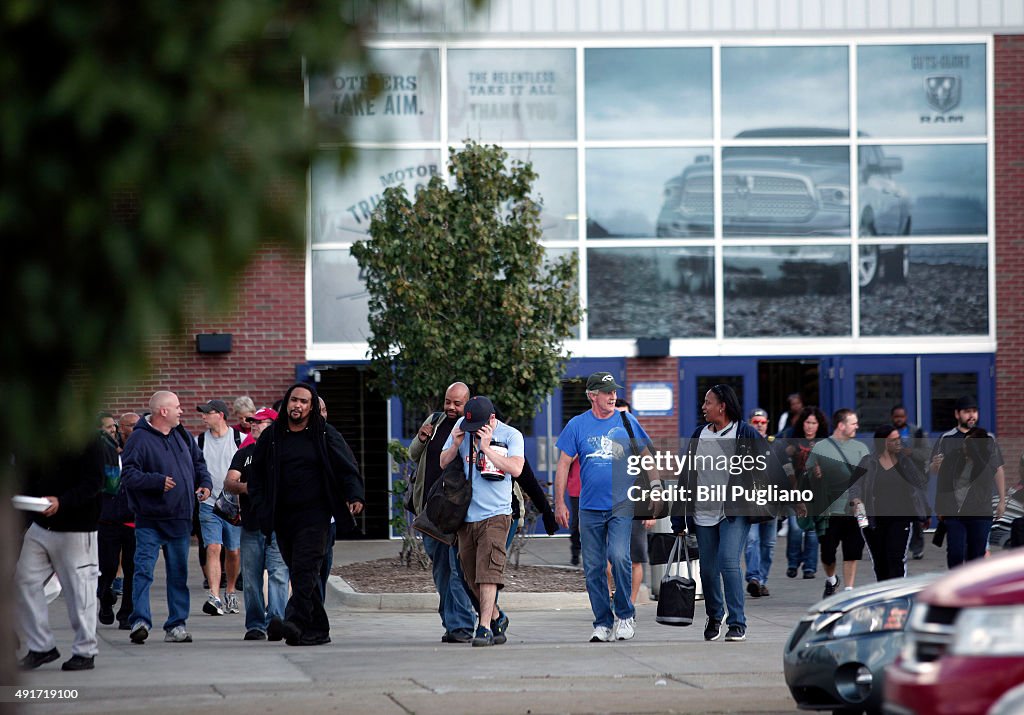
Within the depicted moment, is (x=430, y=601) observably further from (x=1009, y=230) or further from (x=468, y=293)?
(x=1009, y=230)

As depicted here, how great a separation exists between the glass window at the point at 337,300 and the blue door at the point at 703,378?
458cm

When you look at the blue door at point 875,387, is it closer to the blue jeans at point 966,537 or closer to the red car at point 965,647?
the blue jeans at point 966,537

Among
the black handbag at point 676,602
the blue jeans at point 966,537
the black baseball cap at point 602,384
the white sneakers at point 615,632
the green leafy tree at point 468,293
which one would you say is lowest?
the white sneakers at point 615,632

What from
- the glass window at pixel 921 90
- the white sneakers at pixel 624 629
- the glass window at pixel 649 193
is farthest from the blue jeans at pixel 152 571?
the glass window at pixel 921 90

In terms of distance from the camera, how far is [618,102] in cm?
2141

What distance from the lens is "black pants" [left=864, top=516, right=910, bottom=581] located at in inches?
497

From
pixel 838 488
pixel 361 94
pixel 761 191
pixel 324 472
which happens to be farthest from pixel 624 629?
pixel 761 191

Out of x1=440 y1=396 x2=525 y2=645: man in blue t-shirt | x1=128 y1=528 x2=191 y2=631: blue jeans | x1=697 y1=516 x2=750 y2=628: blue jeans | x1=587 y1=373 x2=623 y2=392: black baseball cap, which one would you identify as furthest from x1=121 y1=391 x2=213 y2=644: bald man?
x1=697 y1=516 x2=750 y2=628: blue jeans

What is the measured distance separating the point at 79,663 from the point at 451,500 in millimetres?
2831

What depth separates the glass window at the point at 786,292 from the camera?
21.4 m

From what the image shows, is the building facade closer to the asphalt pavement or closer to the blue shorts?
the blue shorts

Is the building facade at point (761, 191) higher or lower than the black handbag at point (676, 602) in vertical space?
higher

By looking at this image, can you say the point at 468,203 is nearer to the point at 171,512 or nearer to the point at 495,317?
the point at 495,317

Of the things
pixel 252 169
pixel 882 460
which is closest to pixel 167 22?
pixel 252 169
